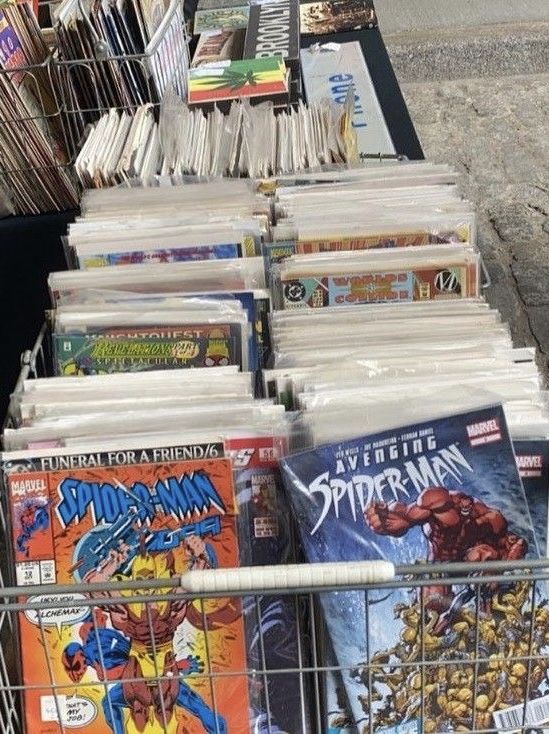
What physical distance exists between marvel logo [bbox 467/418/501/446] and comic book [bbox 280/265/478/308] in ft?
1.13

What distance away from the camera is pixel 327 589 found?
725mm

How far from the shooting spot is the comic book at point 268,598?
93 cm

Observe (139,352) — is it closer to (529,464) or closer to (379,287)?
(379,287)

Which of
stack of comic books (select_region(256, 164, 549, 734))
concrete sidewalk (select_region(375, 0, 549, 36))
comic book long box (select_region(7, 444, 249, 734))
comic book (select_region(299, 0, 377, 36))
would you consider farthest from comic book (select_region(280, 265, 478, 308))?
concrete sidewalk (select_region(375, 0, 549, 36))

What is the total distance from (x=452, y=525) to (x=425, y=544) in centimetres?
3

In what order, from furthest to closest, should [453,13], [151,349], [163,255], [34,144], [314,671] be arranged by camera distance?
[453,13]
[34,144]
[163,255]
[151,349]
[314,671]

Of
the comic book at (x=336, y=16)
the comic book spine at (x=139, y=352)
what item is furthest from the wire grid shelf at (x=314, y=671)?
the comic book at (x=336, y=16)

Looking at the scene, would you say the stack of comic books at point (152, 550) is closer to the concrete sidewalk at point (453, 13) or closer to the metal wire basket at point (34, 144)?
the metal wire basket at point (34, 144)

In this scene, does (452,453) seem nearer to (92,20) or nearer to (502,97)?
(92,20)

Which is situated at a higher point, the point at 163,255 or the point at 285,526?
the point at 163,255

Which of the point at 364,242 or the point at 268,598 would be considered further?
the point at 364,242

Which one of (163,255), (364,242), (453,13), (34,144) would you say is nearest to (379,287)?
(364,242)

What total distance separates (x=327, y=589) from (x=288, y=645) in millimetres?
245

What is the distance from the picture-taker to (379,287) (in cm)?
119
